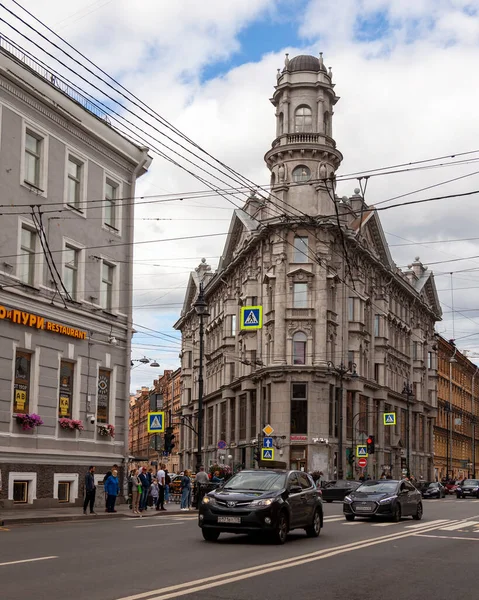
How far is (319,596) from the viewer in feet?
34.4

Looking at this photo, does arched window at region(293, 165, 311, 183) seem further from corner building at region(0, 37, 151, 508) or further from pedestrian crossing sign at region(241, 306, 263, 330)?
corner building at region(0, 37, 151, 508)

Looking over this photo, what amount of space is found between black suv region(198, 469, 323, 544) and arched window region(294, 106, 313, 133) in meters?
46.0

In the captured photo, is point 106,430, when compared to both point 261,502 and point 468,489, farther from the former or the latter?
point 468,489

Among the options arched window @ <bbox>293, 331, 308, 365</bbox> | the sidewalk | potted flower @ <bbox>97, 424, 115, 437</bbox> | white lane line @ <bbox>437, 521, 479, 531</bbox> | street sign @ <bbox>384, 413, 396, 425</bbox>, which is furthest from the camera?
street sign @ <bbox>384, 413, 396, 425</bbox>

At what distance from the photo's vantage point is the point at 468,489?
60031 mm

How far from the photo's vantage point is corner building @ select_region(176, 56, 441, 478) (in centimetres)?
5912

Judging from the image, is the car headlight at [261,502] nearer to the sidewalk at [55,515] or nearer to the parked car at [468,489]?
the sidewalk at [55,515]

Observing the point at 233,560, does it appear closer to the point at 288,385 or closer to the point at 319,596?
the point at 319,596

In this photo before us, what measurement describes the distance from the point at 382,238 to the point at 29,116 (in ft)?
155

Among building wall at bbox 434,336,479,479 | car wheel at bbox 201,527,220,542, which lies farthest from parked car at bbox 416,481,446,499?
car wheel at bbox 201,527,220,542

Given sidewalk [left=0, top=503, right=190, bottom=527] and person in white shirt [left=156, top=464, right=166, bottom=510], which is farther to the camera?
person in white shirt [left=156, top=464, right=166, bottom=510]

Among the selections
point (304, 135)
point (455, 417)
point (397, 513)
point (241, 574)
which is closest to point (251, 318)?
point (397, 513)

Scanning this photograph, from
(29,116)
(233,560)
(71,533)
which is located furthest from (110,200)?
(233,560)

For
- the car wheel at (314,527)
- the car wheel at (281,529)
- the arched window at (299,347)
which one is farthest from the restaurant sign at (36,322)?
the arched window at (299,347)
